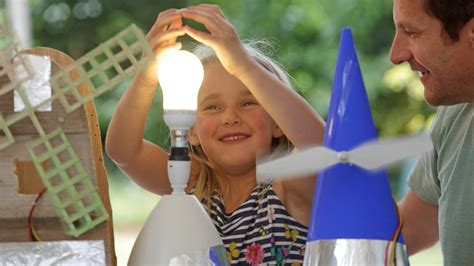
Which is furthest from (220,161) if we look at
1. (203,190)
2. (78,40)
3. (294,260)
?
(78,40)

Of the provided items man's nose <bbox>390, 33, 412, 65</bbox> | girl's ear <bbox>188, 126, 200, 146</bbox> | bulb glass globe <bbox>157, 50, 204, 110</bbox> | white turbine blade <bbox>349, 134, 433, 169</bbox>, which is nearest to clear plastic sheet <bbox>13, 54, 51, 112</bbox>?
bulb glass globe <bbox>157, 50, 204, 110</bbox>

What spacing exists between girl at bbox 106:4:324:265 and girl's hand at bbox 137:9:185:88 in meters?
0.09

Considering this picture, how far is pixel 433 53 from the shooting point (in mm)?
1728

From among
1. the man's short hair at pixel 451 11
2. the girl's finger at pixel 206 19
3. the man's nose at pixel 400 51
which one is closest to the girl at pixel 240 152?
the girl's finger at pixel 206 19

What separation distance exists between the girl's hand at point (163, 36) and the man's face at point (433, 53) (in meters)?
0.52

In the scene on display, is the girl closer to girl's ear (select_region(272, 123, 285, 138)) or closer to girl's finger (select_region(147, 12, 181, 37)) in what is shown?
girl's ear (select_region(272, 123, 285, 138))

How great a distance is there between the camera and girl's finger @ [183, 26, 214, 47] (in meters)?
1.28

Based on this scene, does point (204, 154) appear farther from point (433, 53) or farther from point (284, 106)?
point (433, 53)

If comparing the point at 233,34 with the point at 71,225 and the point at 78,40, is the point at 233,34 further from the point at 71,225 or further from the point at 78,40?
the point at 78,40

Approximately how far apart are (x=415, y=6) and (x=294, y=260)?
21.4 inches

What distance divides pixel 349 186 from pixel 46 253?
0.40 m

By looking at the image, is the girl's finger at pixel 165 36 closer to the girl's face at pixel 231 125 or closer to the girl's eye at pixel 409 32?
the girl's face at pixel 231 125

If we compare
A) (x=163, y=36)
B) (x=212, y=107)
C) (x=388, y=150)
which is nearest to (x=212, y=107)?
(x=212, y=107)

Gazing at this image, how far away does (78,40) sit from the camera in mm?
7641
